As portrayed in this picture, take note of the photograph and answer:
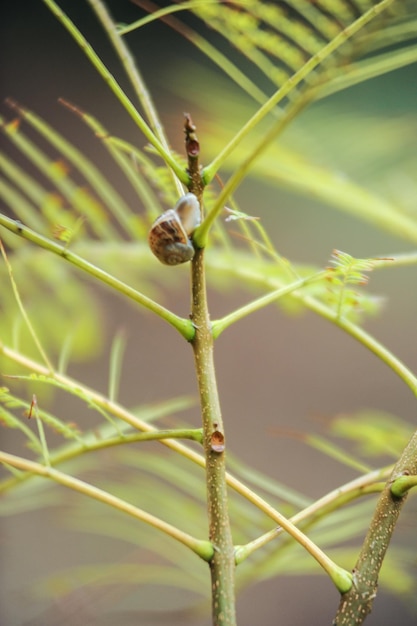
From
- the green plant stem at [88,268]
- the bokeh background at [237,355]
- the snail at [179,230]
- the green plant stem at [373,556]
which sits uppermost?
the bokeh background at [237,355]

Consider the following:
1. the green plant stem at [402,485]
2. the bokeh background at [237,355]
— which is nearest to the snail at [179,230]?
the green plant stem at [402,485]

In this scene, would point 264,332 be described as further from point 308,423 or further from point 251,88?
point 251,88

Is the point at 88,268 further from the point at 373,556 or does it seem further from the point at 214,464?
the point at 373,556

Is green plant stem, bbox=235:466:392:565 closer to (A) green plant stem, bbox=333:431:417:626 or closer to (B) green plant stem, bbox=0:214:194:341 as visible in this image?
Result: (A) green plant stem, bbox=333:431:417:626

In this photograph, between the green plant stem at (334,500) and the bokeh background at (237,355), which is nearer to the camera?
the green plant stem at (334,500)

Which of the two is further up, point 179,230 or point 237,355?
point 237,355

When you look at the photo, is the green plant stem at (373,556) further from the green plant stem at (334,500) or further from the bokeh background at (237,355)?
the bokeh background at (237,355)

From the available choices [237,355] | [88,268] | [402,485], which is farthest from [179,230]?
[237,355]
